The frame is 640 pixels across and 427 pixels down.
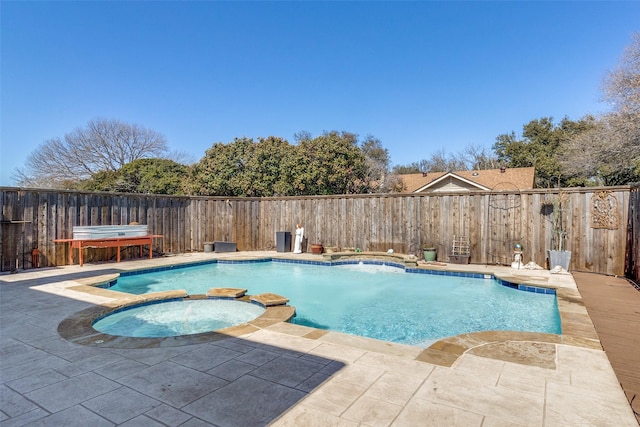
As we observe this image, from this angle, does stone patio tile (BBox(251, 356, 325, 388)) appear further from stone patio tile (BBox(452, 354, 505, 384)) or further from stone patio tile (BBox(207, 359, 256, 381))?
stone patio tile (BBox(452, 354, 505, 384))

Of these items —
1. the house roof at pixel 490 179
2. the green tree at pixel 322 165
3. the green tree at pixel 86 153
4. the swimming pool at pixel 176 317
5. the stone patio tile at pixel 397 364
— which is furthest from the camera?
the green tree at pixel 86 153

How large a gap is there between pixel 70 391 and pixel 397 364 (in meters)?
2.12

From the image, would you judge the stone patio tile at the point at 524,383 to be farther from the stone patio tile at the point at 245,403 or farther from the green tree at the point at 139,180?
the green tree at the point at 139,180

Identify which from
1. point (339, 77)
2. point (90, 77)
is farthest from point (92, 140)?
point (339, 77)

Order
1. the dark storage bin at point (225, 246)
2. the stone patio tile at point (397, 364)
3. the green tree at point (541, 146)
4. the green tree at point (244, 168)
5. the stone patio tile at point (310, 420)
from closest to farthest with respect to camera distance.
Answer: the stone patio tile at point (310, 420)
the stone patio tile at point (397, 364)
the dark storage bin at point (225, 246)
the green tree at point (244, 168)
the green tree at point (541, 146)

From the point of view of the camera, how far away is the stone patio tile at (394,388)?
1.96 metres

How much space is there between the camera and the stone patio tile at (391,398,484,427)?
170cm

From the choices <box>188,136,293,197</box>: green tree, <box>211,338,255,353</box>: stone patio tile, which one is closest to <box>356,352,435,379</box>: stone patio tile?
<box>211,338,255,353</box>: stone patio tile

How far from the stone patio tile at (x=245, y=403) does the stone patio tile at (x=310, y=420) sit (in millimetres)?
59

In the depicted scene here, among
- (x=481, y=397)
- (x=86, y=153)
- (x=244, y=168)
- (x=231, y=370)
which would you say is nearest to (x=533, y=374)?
(x=481, y=397)

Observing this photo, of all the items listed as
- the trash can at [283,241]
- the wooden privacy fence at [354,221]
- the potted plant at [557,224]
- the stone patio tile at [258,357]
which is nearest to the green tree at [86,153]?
the wooden privacy fence at [354,221]

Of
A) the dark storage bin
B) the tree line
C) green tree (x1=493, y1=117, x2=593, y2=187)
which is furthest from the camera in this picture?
green tree (x1=493, y1=117, x2=593, y2=187)

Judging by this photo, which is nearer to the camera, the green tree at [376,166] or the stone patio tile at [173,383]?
the stone patio tile at [173,383]

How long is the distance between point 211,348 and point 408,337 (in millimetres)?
2251
